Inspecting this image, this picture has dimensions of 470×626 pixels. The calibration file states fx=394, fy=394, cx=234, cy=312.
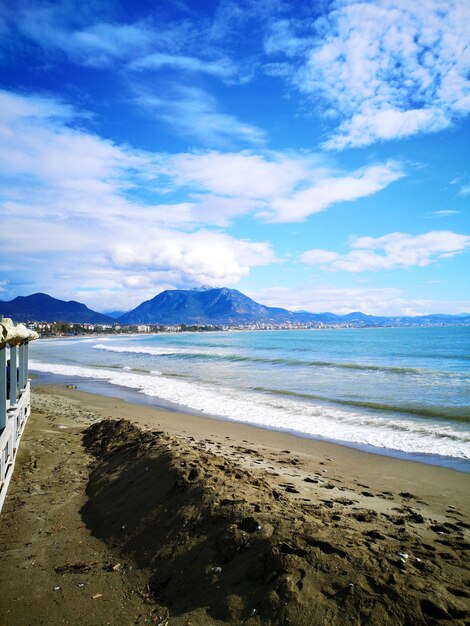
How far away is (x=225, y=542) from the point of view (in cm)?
411

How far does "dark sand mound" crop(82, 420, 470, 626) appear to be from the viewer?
3.12 metres

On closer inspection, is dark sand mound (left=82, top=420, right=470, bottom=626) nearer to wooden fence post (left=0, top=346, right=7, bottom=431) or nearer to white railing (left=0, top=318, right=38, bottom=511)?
white railing (left=0, top=318, right=38, bottom=511)

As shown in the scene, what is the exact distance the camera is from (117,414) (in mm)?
14203

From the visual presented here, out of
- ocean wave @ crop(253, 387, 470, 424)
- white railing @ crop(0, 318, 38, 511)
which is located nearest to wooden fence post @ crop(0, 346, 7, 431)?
white railing @ crop(0, 318, 38, 511)

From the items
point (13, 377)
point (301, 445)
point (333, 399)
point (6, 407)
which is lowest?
point (333, 399)

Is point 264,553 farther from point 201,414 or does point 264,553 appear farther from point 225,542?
point 201,414

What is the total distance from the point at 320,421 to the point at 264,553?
9890mm

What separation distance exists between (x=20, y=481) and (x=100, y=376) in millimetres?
20427

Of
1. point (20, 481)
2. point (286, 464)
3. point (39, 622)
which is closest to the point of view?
point (39, 622)

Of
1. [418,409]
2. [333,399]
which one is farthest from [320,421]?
[418,409]

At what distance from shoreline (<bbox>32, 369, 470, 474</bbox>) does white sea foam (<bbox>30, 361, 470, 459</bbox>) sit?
0.92ft

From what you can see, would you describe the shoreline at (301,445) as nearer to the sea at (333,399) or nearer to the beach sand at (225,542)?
the beach sand at (225,542)

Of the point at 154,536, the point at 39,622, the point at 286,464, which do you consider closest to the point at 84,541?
the point at 154,536

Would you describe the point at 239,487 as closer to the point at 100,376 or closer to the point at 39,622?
the point at 39,622
